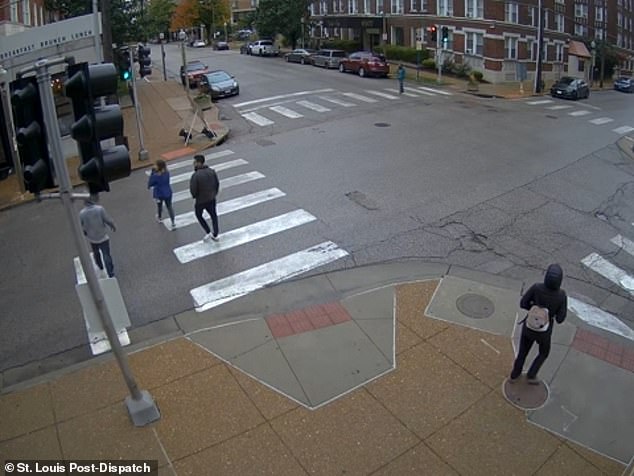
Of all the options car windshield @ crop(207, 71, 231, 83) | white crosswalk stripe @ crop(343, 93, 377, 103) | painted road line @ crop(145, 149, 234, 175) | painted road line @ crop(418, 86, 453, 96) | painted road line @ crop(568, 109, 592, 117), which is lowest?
painted road line @ crop(145, 149, 234, 175)

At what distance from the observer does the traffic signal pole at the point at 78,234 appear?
523 centimetres

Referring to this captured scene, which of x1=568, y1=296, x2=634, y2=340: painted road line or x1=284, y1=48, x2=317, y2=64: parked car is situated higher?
x1=284, y1=48, x2=317, y2=64: parked car

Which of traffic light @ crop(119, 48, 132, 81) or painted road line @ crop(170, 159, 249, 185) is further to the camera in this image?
traffic light @ crop(119, 48, 132, 81)

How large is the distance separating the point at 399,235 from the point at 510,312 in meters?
3.32

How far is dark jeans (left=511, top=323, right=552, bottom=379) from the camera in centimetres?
654

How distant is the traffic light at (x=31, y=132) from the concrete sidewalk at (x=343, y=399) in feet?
9.32

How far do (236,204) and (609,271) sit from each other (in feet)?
26.1

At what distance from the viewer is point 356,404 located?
257 inches

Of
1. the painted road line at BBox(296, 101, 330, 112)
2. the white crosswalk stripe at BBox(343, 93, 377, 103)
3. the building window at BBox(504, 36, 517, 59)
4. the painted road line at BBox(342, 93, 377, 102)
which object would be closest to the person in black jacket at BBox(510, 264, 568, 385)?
the painted road line at BBox(296, 101, 330, 112)

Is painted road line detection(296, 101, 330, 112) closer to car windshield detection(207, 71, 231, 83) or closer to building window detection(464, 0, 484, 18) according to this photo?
car windshield detection(207, 71, 231, 83)

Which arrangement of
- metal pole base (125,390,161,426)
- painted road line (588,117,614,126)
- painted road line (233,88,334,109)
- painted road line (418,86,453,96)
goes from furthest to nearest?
painted road line (418,86,453,96), painted road line (233,88,334,109), painted road line (588,117,614,126), metal pole base (125,390,161,426)

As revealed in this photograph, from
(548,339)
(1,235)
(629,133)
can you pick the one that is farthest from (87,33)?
(629,133)

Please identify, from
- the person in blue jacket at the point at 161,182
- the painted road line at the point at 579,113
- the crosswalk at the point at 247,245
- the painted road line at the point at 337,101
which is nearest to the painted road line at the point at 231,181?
the crosswalk at the point at 247,245

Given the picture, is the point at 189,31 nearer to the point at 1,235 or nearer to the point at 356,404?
the point at 1,235
